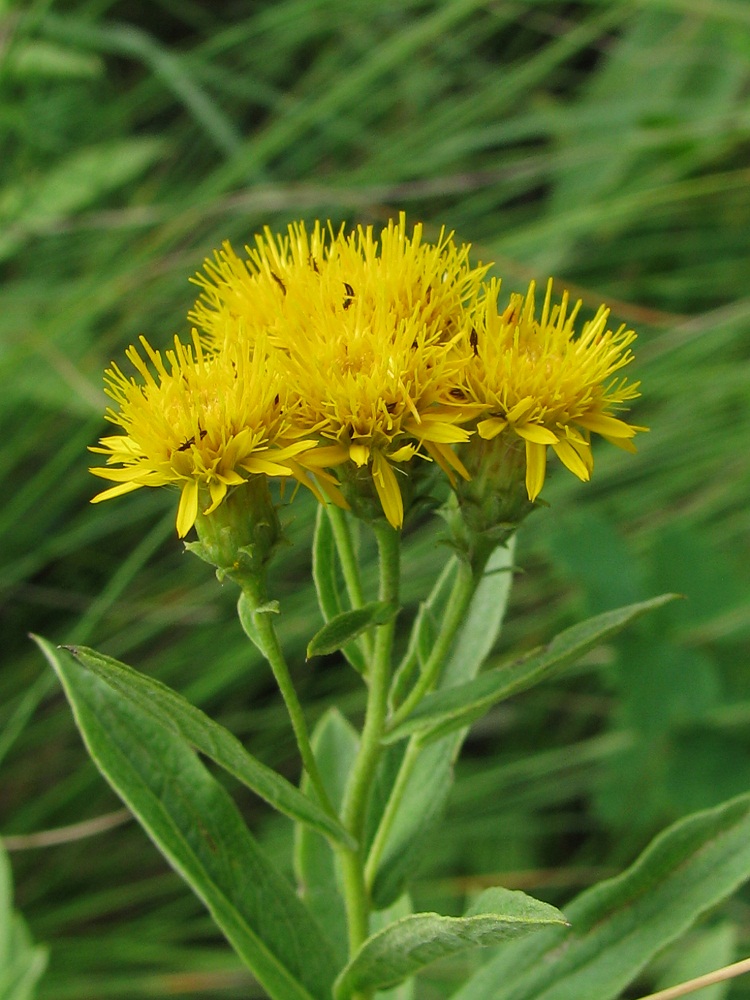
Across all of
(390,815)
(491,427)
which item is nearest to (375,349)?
(491,427)

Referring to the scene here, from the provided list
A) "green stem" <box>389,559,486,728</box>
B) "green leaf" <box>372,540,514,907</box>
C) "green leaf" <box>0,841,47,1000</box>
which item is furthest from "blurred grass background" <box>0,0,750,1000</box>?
"green stem" <box>389,559,486,728</box>

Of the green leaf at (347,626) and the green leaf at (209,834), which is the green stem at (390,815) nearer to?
the green leaf at (209,834)

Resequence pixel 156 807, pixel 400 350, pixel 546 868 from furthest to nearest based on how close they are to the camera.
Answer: pixel 546 868
pixel 156 807
pixel 400 350

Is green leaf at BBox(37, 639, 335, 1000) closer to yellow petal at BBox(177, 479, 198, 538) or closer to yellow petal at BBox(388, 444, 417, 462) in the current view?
yellow petal at BBox(177, 479, 198, 538)

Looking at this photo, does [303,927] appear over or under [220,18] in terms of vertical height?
under

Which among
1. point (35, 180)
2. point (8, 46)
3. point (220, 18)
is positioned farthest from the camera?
point (220, 18)

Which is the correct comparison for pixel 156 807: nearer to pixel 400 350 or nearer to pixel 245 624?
pixel 245 624

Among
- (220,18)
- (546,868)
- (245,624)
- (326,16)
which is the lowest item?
(546,868)

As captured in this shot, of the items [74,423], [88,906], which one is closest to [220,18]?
[74,423]
